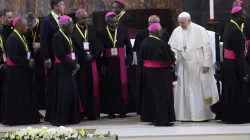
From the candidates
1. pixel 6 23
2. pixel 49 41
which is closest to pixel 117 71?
pixel 49 41

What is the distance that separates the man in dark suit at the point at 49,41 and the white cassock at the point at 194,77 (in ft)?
7.51

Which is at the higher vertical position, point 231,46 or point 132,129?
point 231,46

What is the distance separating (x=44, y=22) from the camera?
1464 cm

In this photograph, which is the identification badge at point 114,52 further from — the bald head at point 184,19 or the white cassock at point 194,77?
the bald head at point 184,19

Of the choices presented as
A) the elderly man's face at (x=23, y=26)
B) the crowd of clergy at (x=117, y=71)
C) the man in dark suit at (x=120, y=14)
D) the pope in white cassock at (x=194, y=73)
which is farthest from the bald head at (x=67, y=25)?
the pope in white cassock at (x=194, y=73)

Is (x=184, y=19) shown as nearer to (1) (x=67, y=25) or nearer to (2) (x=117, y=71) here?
(2) (x=117, y=71)

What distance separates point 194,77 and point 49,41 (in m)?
2.79

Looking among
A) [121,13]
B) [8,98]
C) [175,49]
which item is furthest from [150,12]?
[8,98]

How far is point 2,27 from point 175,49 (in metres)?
3.45

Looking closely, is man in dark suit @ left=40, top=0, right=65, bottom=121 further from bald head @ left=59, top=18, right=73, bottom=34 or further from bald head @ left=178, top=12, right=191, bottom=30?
bald head @ left=178, top=12, right=191, bottom=30

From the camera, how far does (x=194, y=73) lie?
1447cm

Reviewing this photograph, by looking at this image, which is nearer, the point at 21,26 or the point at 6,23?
the point at 21,26

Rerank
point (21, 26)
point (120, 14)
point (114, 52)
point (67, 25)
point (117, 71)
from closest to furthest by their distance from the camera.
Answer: point (67, 25), point (21, 26), point (114, 52), point (117, 71), point (120, 14)

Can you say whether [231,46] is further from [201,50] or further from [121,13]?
[121,13]
